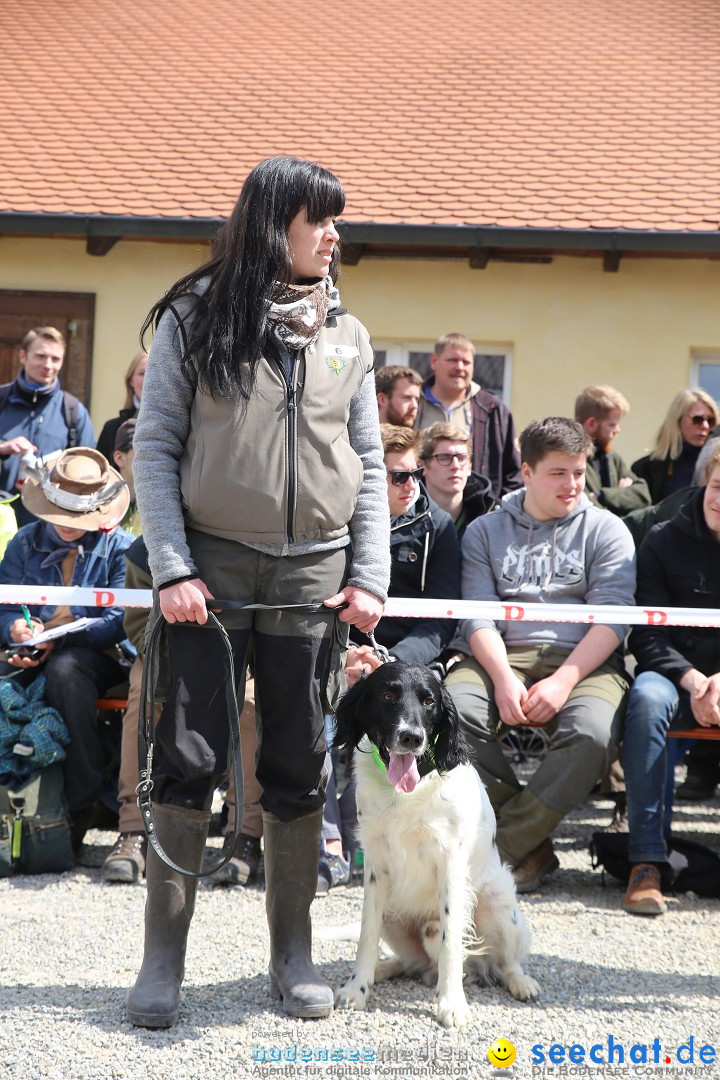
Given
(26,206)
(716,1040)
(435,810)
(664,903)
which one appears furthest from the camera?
(26,206)

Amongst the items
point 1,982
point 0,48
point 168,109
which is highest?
point 0,48

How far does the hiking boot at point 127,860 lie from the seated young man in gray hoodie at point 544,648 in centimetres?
153

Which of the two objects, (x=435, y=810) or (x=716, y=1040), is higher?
(x=435, y=810)

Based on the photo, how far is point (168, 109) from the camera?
1262 cm

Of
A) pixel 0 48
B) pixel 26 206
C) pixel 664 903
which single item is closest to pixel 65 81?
pixel 0 48

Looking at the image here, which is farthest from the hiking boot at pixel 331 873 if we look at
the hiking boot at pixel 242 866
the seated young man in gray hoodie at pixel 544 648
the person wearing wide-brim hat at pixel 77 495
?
the person wearing wide-brim hat at pixel 77 495

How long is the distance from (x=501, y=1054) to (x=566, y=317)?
28.3 feet

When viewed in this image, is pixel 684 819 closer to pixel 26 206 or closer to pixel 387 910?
pixel 387 910

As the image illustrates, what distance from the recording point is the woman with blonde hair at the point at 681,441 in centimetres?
756

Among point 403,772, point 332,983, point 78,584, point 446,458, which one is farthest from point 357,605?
point 446,458

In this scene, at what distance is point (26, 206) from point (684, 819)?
809cm

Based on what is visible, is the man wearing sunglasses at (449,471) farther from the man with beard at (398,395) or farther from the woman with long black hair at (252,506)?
the woman with long black hair at (252,506)

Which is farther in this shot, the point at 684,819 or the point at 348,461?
the point at 684,819

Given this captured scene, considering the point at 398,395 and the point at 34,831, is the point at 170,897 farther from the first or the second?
the point at 398,395
